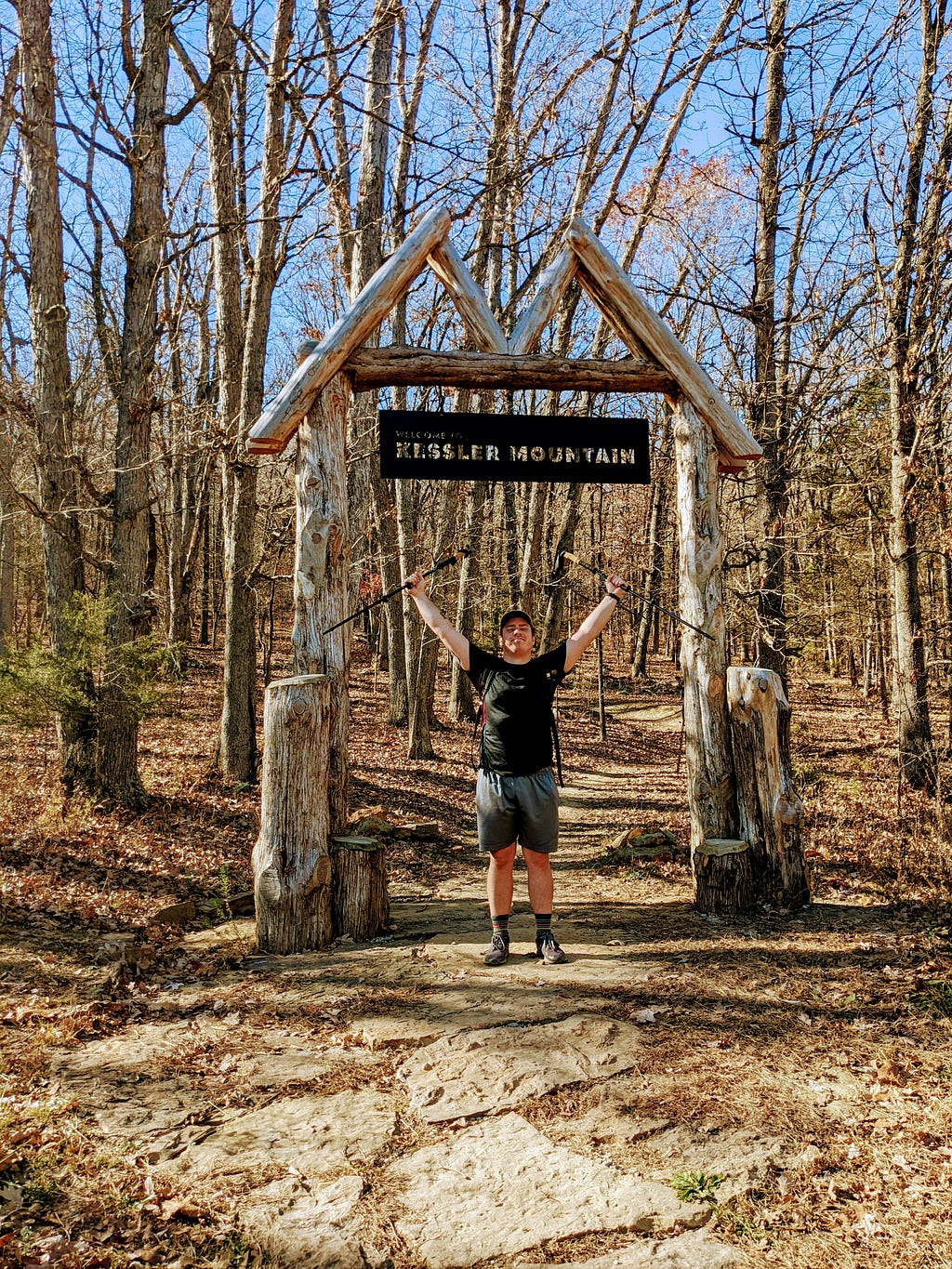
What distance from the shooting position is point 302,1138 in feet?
11.9

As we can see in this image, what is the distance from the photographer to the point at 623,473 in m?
6.70

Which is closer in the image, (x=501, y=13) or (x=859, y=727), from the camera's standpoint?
(x=501, y=13)

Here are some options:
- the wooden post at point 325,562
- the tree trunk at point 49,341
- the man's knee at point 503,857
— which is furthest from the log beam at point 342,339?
the tree trunk at point 49,341

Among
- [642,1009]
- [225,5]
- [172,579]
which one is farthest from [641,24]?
[172,579]

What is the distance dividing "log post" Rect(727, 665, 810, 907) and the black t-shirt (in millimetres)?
1847

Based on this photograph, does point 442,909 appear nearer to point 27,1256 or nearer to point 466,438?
point 466,438

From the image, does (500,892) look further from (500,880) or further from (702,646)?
(702,646)

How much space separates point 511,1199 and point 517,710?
285 centimetres

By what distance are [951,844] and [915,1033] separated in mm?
4907

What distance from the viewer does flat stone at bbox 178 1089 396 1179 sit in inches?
134

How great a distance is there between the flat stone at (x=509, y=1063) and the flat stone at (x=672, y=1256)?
3.22 ft

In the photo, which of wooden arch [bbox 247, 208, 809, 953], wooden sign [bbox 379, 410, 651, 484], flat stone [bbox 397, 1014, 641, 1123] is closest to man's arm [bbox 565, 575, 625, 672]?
wooden sign [bbox 379, 410, 651, 484]

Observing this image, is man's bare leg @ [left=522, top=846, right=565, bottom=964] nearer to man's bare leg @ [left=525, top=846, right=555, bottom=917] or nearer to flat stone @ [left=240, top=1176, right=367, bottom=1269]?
man's bare leg @ [left=525, top=846, right=555, bottom=917]

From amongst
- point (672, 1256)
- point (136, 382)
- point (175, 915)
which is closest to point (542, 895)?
point (672, 1256)
